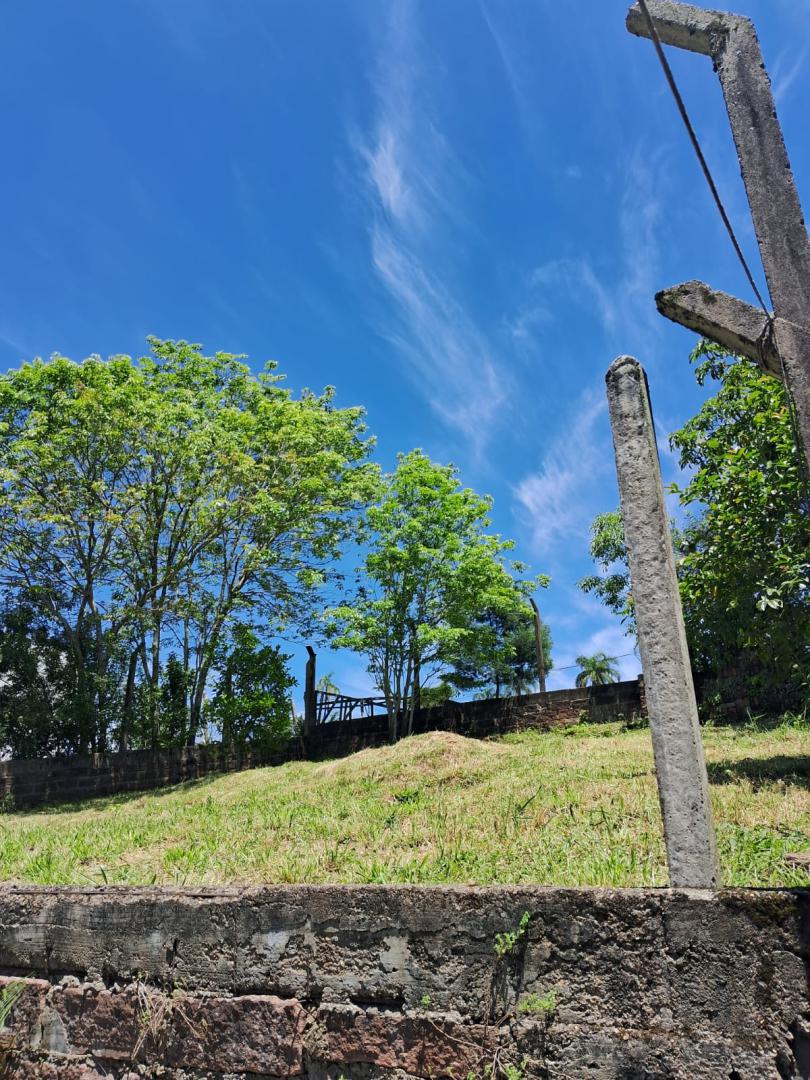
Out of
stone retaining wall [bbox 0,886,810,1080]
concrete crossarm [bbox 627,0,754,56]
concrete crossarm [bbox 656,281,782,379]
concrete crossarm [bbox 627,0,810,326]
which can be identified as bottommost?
stone retaining wall [bbox 0,886,810,1080]

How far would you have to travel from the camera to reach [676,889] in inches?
93.6

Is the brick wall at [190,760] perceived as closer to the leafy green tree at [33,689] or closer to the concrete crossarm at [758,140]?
the leafy green tree at [33,689]

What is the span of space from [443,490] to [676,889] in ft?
56.2

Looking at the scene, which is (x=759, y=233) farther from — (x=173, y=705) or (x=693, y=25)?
(x=173, y=705)

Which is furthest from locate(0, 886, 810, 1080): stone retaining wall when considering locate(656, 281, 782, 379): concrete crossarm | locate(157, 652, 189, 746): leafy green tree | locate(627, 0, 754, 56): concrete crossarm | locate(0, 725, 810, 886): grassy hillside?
locate(157, 652, 189, 746): leafy green tree

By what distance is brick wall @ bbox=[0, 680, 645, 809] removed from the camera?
50.2ft

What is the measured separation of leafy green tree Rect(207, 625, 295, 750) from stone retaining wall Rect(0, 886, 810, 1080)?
1362cm

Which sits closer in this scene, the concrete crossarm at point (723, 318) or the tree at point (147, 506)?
the concrete crossarm at point (723, 318)

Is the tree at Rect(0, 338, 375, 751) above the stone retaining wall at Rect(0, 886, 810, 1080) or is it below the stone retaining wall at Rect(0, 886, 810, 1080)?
above

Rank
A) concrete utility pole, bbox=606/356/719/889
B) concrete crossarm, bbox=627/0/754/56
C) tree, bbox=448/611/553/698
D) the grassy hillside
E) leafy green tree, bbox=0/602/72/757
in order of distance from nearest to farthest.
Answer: concrete utility pole, bbox=606/356/719/889, concrete crossarm, bbox=627/0/754/56, the grassy hillside, leafy green tree, bbox=0/602/72/757, tree, bbox=448/611/553/698

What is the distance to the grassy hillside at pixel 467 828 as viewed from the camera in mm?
3828

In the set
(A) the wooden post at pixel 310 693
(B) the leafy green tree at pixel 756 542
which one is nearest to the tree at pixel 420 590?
(A) the wooden post at pixel 310 693

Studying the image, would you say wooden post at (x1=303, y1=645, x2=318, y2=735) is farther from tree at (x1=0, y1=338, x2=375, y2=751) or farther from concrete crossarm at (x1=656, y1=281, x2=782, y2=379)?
concrete crossarm at (x1=656, y1=281, x2=782, y2=379)

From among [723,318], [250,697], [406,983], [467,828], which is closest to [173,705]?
[250,697]
